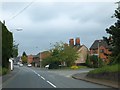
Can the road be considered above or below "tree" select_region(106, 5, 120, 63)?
below

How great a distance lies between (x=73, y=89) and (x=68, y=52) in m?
86.3

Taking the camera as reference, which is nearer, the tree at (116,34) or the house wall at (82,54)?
the tree at (116,34)

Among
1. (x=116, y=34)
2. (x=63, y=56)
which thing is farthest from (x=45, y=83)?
(x=63, y=56)

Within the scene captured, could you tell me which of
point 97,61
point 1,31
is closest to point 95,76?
point 1,31

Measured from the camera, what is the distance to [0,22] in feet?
173

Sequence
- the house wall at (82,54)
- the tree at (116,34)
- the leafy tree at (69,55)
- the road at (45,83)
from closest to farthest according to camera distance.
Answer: the road at (45,83) < the tree at (116,34) < the leafy tree at (69,55) < the house wall at (82,54)

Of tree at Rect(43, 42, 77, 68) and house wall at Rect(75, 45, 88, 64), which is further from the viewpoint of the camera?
house wall at Rect(75, 45, 88, 64)

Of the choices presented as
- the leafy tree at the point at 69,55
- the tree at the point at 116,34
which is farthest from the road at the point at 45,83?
the leafy tree at the point at 69,55

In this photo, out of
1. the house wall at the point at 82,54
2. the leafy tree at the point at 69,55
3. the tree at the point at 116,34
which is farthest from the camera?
the house wall at the point at 82,54

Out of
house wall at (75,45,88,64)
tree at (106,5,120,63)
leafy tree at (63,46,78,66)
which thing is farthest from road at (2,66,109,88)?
house wall at (75,45,88,64)

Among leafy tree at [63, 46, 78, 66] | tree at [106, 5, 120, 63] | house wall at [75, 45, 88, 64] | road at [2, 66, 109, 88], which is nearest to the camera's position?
road at [2, 66, 109, 88]

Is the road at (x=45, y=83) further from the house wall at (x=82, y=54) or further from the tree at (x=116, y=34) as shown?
the house wall at (x=82, y=54)

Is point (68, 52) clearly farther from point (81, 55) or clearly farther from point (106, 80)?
point (106, 80)

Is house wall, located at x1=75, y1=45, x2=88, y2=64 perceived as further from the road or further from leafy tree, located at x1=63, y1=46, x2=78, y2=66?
the road
